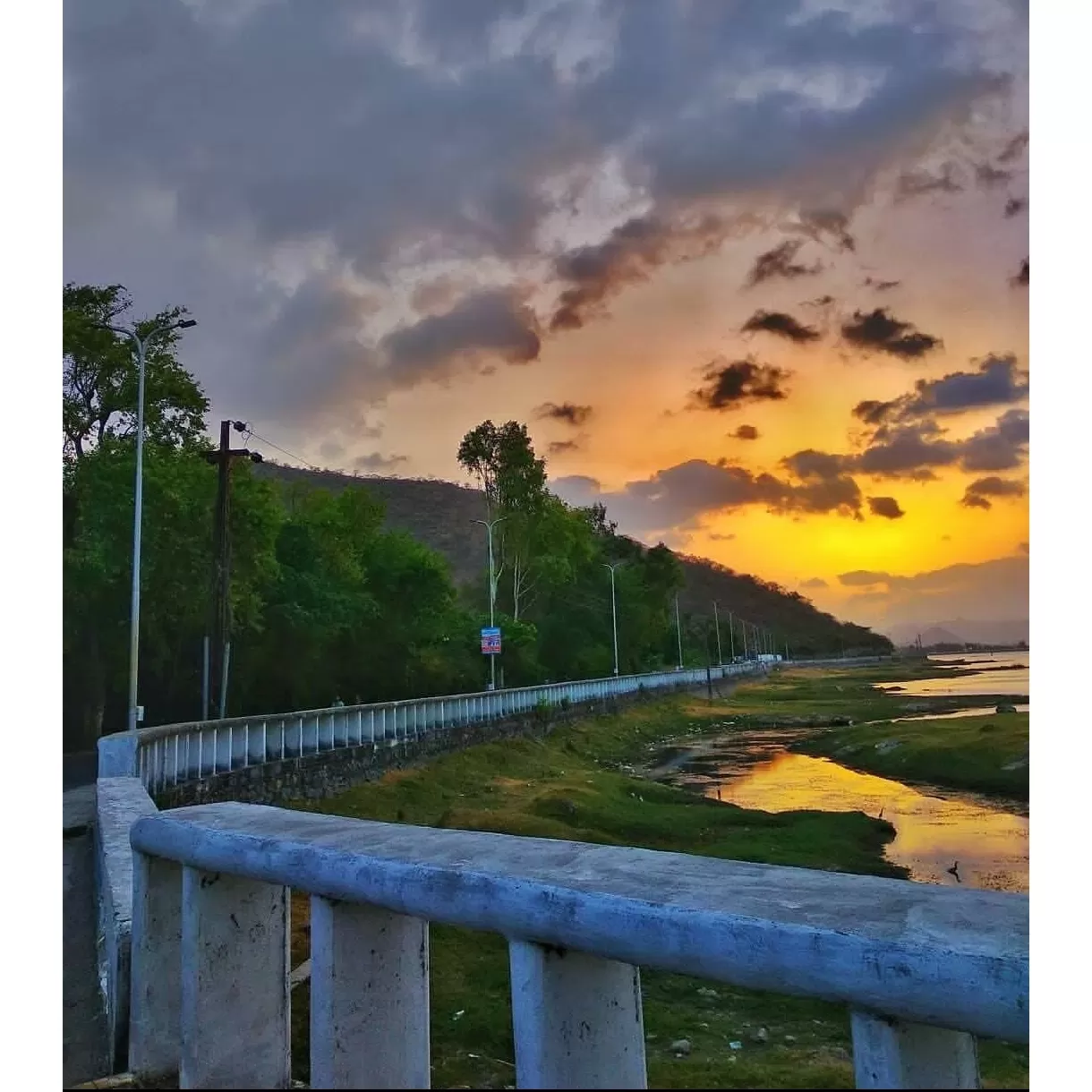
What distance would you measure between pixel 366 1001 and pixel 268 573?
1041 centimetres

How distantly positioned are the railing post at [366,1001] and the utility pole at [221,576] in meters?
8.49

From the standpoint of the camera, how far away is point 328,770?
8.52 meters

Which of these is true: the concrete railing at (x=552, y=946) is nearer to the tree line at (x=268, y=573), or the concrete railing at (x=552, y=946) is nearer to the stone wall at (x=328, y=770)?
the stone wall at (x=328, y=770)

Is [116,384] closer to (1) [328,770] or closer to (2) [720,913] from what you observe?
(1) [328,770]

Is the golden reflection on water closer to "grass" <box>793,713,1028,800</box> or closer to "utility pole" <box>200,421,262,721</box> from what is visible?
"grass" <box>793,713,1028,800</box>

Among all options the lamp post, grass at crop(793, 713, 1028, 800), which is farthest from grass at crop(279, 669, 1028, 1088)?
grass at crop(793, 713, 1028, 800)

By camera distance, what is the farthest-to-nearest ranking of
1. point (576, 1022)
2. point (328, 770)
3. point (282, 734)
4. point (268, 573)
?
point (268, 573), point (328, 770), point (282, 734), point (576, 1022)

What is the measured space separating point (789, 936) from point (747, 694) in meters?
28.7

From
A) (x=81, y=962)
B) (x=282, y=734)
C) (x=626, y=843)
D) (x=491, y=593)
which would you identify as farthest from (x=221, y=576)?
(x=81, y=962)

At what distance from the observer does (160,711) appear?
10.2 meters

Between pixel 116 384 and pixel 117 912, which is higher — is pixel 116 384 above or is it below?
above

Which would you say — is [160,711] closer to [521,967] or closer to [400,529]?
[400,529]
